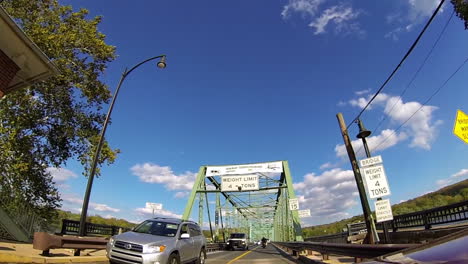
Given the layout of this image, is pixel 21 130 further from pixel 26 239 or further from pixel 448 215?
pixel 448 215

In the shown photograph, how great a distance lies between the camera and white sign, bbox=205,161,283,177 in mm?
36094

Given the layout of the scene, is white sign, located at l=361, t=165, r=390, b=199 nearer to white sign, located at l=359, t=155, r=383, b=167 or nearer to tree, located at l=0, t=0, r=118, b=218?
white sign, located at l=359, t=155, r=383, b=167

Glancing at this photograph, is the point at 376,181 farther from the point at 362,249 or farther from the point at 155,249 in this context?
the point at 155,249

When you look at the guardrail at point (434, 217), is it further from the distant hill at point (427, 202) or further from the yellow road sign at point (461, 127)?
the distant hill at point (427, 202)

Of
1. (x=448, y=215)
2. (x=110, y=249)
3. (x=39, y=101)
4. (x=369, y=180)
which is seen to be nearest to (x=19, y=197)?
(x=39, y=101)

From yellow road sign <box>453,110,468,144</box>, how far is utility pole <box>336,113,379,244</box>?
7.05 metres

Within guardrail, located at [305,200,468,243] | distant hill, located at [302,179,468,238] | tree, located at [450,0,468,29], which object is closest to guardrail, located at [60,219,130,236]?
guardrail, located at [305,200,468,243]

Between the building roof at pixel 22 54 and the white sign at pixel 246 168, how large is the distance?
26.4 meters

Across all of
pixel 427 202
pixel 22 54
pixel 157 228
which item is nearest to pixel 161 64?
pixel 22 54

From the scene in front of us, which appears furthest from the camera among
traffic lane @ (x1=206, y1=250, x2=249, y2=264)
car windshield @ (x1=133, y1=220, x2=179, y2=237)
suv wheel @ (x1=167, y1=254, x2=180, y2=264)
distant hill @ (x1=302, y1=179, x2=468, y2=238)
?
distant hill @ (x1=302, y1=179, x2=468, y2=238)

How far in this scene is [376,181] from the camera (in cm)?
1163

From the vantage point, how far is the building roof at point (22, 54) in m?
9.40

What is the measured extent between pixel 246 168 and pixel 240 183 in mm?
2132

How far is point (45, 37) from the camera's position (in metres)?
18.0
